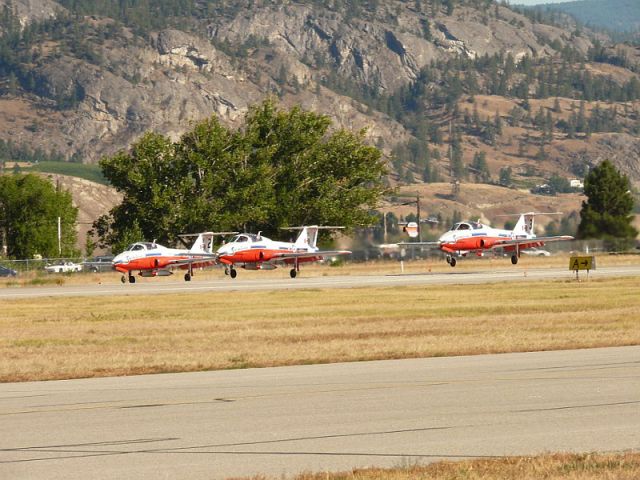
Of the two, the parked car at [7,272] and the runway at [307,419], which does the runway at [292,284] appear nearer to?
the parked car at [7,272]

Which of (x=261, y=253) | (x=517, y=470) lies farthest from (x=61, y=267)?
(x=517, y=470)

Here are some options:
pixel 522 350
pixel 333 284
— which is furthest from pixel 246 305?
pixel 522 350

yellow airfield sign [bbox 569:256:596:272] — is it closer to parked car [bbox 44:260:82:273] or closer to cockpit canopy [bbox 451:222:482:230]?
→ cockpit canopy [bbox 451:222:482:230]

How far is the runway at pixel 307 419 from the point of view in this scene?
1455cm

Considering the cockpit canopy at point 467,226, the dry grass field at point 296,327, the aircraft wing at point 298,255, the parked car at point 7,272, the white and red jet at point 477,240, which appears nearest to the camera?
the dry grass field at point 296,327

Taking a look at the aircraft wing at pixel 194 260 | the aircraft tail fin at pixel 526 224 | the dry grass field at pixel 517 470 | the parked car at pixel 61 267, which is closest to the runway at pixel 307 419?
the dry grass field at pixel 517 470

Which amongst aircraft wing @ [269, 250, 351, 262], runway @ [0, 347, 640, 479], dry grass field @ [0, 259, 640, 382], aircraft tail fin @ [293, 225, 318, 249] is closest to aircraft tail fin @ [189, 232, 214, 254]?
aircraft wing @ [269, 250, 351, 262]

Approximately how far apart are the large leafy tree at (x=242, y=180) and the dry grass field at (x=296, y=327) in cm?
5139

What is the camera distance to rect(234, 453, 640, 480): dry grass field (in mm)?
13195

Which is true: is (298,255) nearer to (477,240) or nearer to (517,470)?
(477,240)

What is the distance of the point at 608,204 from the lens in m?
133

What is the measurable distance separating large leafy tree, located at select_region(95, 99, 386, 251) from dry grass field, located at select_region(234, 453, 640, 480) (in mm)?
97811

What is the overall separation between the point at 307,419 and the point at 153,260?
213ft

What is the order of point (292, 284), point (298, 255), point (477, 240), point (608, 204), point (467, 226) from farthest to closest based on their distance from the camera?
point (608, 204) → point (298, 255) → point (467, 226) → point (477, 240) → point (292, 284)
